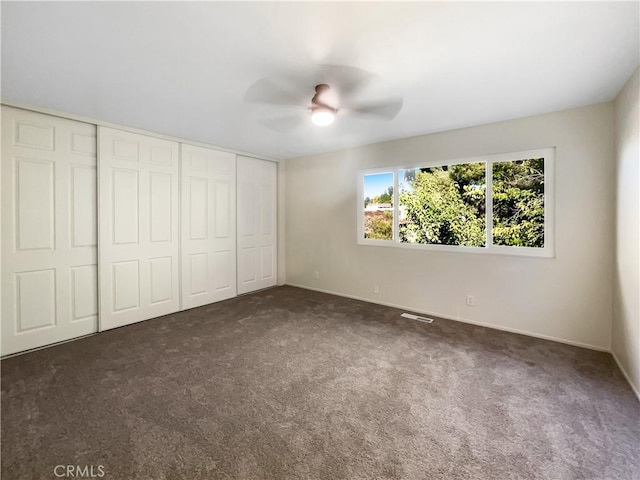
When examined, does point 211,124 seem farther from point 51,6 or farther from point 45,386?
point 45,386

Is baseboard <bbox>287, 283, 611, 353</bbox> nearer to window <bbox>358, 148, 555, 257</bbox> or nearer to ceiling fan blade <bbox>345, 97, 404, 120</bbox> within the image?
window <bbox>358, 148, 555, 257</bbox>

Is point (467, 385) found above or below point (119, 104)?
below

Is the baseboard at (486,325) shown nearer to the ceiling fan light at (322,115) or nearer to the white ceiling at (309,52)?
the white ceiling at (309,52)

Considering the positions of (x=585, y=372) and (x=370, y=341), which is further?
(x=370, y=341)

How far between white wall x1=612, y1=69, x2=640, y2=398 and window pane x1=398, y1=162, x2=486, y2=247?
115 cm

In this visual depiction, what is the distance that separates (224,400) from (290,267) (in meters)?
3.49

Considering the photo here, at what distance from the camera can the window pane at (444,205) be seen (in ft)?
11.3

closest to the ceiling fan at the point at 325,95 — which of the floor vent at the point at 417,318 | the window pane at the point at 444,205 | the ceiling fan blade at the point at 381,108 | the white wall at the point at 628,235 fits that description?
the ceiling fan blade at the point at 381,108

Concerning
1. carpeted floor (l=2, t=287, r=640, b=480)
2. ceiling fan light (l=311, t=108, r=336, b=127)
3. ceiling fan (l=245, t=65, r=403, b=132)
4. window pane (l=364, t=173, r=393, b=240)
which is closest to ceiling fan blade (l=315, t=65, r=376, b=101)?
ceiling fan (l=245, t=65, r=403, b=132)

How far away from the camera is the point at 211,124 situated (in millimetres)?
3307

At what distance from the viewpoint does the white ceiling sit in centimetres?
153

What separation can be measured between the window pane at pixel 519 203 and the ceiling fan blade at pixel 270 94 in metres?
2.48

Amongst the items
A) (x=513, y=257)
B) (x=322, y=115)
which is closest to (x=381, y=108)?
(x=322, y=115)

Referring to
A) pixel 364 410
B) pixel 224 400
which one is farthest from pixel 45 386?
pixel 364 410
